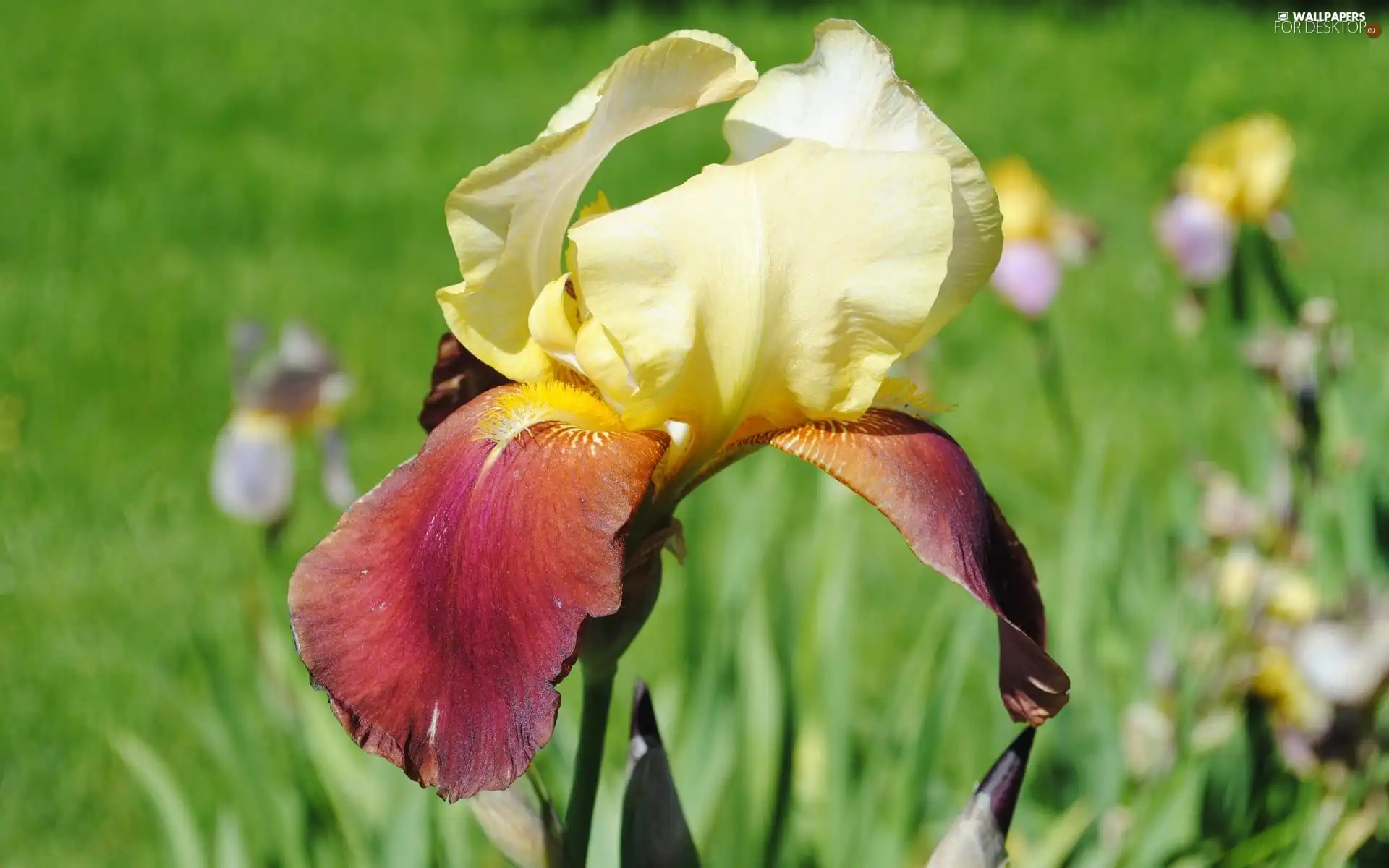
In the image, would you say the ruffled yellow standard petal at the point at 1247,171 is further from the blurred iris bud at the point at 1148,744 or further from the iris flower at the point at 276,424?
the iris flower at the point at 276,424

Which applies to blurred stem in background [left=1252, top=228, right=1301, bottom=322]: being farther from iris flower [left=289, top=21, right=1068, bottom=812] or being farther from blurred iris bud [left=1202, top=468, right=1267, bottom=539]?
iris flower [left=289, top=21, right=1068, bottom=812]

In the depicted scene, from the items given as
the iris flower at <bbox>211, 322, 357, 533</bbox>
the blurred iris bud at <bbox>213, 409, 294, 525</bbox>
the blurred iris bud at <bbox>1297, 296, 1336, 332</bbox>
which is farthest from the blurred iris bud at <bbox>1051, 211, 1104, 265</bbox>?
the blurred iris bud at <bbox>213, 409, 294, 525</bbox>

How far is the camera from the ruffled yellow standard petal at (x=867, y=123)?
0.75 m

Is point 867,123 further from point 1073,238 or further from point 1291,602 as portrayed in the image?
point 1073,238

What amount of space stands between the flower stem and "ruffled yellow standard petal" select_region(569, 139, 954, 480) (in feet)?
0.52

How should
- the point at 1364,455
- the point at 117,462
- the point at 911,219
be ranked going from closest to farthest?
the point at 911,219
the point at 1364,455
the point at 117,462

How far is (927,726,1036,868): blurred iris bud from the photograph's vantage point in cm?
78

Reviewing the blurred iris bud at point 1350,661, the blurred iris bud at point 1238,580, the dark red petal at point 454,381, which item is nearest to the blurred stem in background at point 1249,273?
the blurred iris bud at point 1238,580

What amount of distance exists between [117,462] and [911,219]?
2.46 metres

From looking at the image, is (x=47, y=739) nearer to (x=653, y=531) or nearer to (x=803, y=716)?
(x=803, y=716)

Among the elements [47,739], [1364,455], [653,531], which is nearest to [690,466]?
[653,531]

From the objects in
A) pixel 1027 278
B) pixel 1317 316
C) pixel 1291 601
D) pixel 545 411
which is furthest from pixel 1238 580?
pixel 545 411

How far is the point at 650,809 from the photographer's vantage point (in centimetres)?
81

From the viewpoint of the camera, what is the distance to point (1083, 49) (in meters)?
5.38
